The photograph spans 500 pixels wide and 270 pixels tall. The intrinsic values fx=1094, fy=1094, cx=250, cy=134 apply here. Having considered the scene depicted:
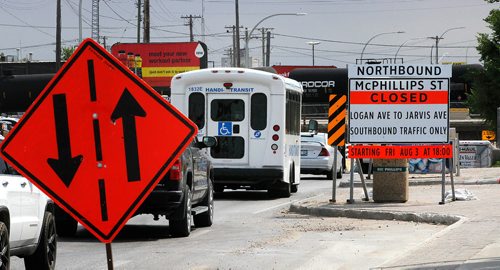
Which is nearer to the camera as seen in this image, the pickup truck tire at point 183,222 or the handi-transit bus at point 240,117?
the pickup truck tire at point 183,222

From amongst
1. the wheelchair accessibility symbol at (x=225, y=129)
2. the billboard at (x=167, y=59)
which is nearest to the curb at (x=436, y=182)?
the wheelchair accessibility symbol at (x=225, y=129)

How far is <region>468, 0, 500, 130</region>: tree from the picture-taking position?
4266 centimetres

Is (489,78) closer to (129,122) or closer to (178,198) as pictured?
(178,198)

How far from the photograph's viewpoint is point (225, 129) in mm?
25688

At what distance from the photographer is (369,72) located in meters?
21.8

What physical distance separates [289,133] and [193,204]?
9071mm

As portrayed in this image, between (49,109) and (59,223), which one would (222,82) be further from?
(49,109)

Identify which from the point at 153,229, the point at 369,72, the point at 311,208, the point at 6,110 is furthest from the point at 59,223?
the point at 6,110

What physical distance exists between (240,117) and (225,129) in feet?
1.55

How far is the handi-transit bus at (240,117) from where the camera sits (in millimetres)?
25297

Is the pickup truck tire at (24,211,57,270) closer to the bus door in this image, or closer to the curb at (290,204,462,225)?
the curb at (290,204,462,225)

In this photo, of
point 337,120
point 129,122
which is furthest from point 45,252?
point 337,120

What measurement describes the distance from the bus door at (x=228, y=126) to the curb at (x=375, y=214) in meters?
3.91

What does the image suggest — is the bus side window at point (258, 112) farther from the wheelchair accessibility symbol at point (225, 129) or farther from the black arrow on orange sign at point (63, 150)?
the black arrow on orange sign at point (63, 150)
